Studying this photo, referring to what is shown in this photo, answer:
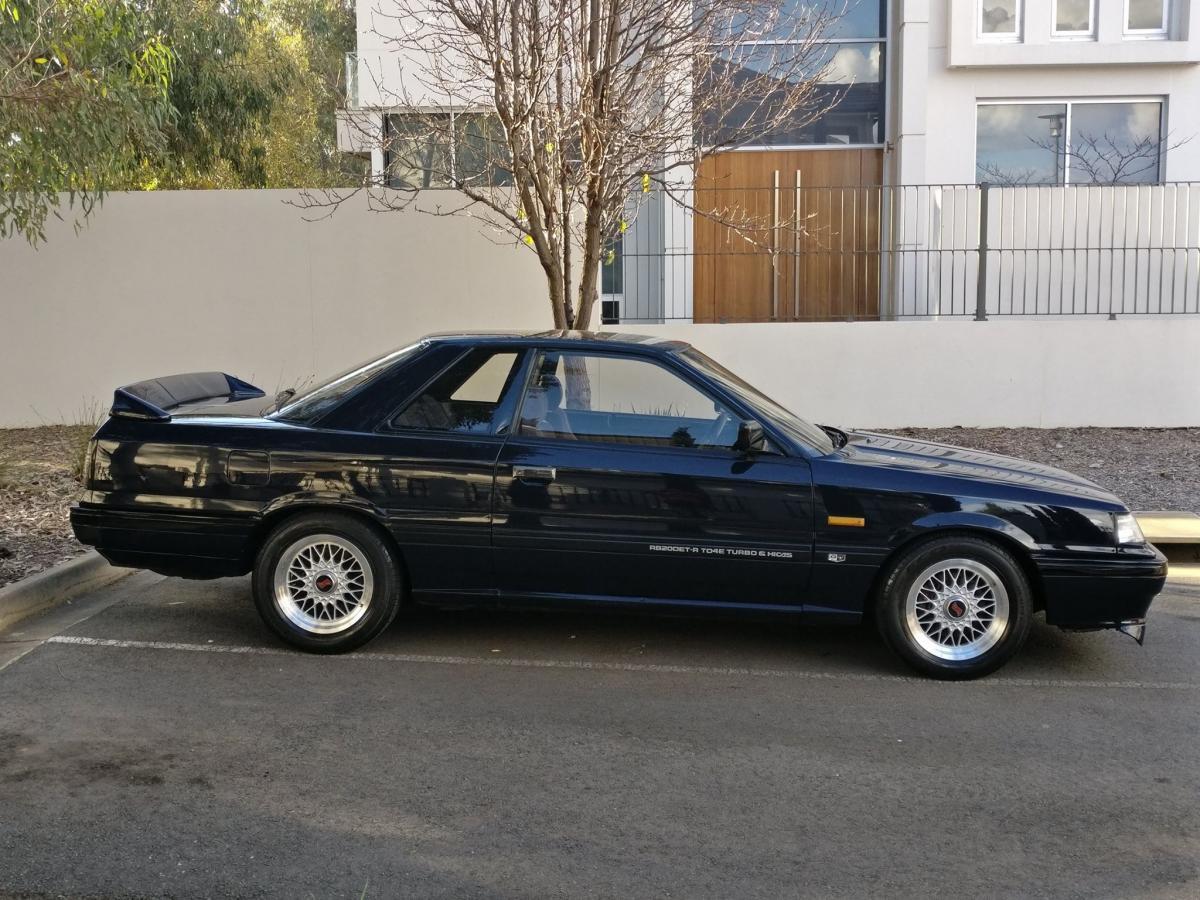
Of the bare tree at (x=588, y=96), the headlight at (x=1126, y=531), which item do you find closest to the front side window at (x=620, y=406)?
the headlight at (x=1126, y=531)

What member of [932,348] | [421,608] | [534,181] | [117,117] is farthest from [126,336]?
[932,348]

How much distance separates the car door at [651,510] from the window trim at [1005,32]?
35.8 ft

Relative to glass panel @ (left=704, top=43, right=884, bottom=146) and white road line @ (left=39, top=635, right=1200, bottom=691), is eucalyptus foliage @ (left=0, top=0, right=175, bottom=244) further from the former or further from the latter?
glass panel @ (left=704, top=43, right=884, bottom=146)

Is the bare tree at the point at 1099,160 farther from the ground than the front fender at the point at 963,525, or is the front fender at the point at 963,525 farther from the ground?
the bare tree at the point at 1099,160

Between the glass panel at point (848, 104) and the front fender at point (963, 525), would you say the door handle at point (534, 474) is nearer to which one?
the front fender at point (963, 525)

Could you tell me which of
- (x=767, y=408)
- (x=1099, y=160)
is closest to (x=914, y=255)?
(x=1099, y=160)

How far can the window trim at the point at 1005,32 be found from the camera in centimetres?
1488

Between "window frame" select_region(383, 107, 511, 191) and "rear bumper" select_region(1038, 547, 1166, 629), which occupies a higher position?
"window frame" select_region(383, 107, 511, 191)

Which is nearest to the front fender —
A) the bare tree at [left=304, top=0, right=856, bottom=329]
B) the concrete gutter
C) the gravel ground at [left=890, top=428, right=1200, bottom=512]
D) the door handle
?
the door handle

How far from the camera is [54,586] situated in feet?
23.1

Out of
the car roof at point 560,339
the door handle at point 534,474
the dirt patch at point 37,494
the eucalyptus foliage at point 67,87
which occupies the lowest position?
the dirt patch at point 37,494

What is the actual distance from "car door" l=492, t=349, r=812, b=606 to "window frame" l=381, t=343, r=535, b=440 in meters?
0.07

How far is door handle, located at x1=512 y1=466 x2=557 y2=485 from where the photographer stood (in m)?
5.86

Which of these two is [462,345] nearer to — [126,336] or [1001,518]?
[1001,518]
